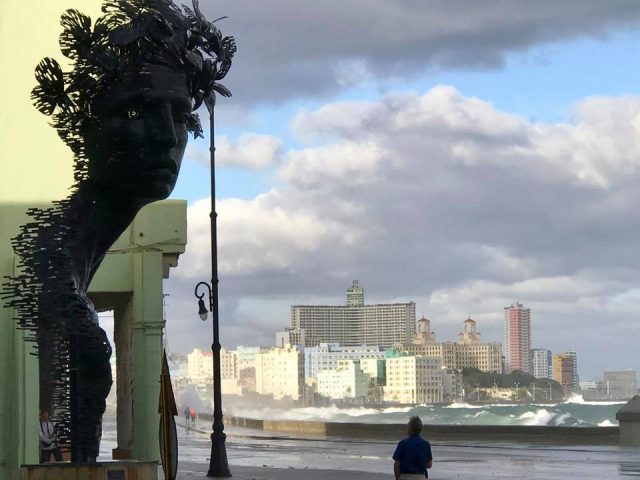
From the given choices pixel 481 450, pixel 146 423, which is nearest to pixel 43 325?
pixel 146 423

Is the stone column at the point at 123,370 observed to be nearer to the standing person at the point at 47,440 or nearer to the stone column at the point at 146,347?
the stone column at the point at 146,347

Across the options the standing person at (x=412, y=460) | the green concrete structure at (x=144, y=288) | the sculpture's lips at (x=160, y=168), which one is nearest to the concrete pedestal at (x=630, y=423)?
the green concrete structure at (x=144, y=288)

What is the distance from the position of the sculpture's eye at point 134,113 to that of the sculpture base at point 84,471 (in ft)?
9.08

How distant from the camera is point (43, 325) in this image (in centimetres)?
984

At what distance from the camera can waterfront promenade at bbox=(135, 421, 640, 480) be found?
25469mm

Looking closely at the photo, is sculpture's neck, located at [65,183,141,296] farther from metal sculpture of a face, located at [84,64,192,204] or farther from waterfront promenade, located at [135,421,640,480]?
waterfront promenade, located at [135,421,640,480]

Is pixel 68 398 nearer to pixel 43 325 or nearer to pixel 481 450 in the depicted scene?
pixel 43 325

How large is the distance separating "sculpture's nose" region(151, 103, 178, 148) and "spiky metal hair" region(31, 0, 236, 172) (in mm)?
381

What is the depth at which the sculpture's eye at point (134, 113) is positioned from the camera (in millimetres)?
9195

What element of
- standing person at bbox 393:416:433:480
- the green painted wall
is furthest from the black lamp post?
standing person at bbox 393:416:433:480

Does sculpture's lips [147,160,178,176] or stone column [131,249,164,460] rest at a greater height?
sculpture's lips [147,160,178,176]

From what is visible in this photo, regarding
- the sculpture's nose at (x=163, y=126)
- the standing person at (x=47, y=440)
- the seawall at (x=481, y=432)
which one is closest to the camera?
the sculpture's nose at (x=163, y=126)

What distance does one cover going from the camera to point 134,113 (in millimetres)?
9219

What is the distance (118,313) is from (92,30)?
53.5 feet
